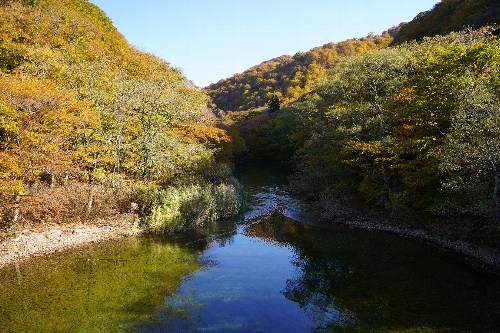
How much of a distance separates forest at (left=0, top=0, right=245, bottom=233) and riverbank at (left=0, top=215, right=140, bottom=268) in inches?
29.2

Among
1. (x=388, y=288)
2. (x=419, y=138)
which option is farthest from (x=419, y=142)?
(x=388, y=288)

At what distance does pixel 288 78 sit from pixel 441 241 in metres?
89.5

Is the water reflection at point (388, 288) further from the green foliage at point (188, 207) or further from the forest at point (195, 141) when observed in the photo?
the green foliage at point (188, 207)

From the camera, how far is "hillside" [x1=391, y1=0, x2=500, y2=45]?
37.4 metres

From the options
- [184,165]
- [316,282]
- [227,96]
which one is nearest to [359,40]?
[227,96]

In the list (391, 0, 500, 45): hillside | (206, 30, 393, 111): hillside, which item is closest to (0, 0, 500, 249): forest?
(391, 0, 500, 45): hillside

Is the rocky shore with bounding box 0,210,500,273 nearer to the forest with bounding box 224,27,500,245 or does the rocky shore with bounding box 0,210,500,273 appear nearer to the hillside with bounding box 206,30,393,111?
the forest with bounding box 224,27,500,245

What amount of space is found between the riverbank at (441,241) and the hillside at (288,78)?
67.6 m

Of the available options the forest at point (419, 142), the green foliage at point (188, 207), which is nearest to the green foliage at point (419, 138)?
the forest at point (419, 142)

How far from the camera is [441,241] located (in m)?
18.0

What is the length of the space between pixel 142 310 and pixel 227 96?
110 m

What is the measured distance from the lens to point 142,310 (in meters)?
11.4

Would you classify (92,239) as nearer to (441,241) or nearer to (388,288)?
(388,288)

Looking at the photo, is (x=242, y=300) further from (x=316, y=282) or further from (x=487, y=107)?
Result: (x=487, y=107)
